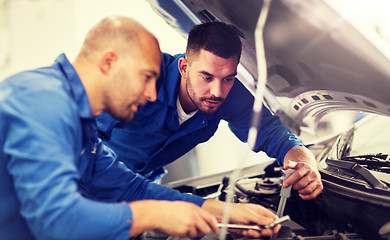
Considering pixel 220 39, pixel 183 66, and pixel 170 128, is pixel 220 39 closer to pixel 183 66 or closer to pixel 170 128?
pixel 183 66

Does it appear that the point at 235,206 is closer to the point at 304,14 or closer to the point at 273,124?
the point at 304,14

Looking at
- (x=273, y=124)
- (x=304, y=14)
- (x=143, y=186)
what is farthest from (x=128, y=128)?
(x=304, y=14)

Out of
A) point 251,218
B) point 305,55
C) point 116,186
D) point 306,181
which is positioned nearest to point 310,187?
point 306,181

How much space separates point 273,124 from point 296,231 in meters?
0.58

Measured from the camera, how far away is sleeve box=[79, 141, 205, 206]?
105cm

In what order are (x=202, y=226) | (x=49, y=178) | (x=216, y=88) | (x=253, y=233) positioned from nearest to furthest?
(x=49, y=178), (x=202, y=226), (x=253, y=233), (x=216, y=88)

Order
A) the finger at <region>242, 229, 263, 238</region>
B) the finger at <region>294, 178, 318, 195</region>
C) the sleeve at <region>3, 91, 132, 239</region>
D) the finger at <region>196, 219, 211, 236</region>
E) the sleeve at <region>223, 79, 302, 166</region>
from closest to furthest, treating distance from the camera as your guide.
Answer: the sleeve at <region>3, 91, 132, 239</region> → the finger at <region>196, 219, 211, 236</region> → the finger at <region>242, 229, 263, 238</region> → the finger at <region>294, 178, 318, 195</region> → the sleeve at <region>223, 79, 302, 166</region>

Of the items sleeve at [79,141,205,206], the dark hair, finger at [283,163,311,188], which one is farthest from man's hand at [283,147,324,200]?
the dark hair

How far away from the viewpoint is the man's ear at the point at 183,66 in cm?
141

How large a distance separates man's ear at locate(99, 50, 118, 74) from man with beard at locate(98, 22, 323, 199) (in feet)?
1.63

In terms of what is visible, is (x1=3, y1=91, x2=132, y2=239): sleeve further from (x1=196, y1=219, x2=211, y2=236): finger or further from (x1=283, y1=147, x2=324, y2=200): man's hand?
(x1=283, y1=147, x2=324, y2=200): man's hand

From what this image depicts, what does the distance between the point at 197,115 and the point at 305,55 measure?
0.62 metres

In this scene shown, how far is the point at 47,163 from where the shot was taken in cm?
64

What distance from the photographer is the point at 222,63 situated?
124 cm
